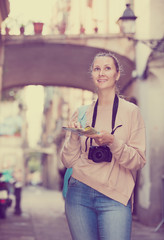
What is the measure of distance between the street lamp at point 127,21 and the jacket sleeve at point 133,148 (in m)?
6.99

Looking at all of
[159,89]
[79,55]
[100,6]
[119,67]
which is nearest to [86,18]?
[100,6]

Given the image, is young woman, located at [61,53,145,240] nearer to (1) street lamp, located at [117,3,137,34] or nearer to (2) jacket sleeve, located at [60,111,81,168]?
(2) jacket sleeve, located at [60,111,81,168]

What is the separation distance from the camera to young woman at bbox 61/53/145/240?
2400 millimetres

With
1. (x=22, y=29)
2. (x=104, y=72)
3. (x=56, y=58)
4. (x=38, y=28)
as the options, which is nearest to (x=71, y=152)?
(x=104, y=72)

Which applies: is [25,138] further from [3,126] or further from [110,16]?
[110,16]

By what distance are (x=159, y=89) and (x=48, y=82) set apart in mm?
6047

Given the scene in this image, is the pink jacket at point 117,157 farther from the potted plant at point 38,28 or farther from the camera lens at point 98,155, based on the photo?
the potted plant at point 38,28

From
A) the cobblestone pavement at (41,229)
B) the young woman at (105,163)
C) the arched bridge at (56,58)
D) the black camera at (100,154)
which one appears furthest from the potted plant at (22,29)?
the black camera at (100,154)

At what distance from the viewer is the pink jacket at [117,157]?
2447 millimetres

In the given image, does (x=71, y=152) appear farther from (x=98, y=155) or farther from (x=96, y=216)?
(x=96, y=216)

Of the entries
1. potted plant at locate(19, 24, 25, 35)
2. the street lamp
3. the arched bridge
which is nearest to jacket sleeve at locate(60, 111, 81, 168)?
the street lamp

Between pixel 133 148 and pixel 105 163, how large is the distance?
183 millimetres

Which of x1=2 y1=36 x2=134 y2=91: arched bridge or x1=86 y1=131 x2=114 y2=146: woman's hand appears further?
x1=2 y1=36 x2=134 y2=91: arched bridge

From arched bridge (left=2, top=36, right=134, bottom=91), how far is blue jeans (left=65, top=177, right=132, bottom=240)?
7774 millimetres
